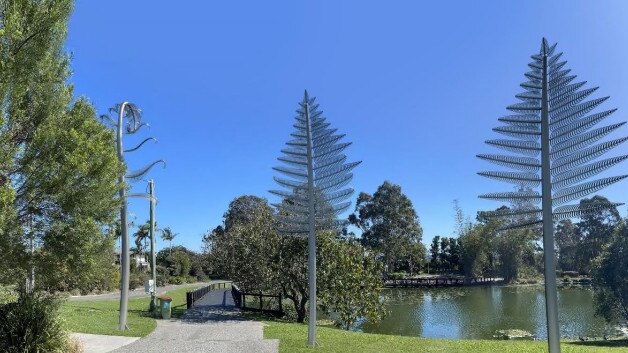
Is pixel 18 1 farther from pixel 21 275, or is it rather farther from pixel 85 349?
pixel 85 349

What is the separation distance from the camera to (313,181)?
1016 cm

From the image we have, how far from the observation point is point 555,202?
6.29 m

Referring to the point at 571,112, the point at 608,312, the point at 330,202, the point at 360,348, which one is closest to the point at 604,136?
the point at 571,112

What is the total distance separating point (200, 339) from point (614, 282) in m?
17.7

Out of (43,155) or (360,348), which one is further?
(360,348)

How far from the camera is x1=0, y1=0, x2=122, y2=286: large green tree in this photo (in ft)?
19.3

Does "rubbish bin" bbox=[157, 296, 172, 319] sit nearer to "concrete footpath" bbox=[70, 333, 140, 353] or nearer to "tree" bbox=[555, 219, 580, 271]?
"concrete footpath" bbox=[70, 333, 140, 353]

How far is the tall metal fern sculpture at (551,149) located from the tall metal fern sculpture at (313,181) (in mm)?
3890

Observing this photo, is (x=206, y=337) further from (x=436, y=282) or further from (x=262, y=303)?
(x=436, y=282)

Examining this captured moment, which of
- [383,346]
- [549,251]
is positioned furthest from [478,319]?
[549,251]

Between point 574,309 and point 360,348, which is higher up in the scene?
point 360,348

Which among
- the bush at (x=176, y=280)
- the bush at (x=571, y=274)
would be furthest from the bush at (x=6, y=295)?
the bush at (x=571, y=274)

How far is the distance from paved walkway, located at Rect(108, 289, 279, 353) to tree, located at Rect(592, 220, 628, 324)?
15256 mm

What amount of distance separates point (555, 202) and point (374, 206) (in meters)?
59.1
